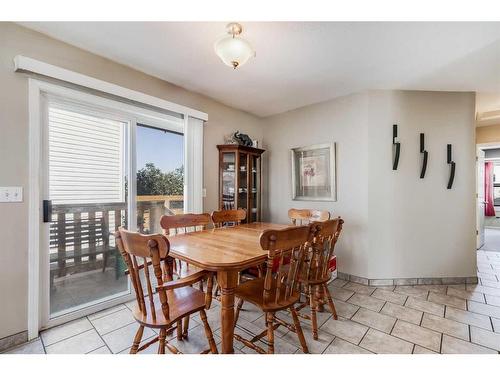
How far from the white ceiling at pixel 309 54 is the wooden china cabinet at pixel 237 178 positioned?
0.77 metres

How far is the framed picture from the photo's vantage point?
10.4ft

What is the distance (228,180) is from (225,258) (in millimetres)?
1945

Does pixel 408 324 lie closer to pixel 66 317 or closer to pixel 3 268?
pixel 66 317

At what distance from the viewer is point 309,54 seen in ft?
6.86

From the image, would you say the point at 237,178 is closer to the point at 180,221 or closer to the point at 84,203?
the point at 180,221

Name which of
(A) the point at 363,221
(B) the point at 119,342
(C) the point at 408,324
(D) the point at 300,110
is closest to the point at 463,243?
(A) the point at 363,221

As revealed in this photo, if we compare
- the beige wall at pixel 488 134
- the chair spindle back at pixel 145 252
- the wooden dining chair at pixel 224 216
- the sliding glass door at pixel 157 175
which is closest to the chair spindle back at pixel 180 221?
the wooden dining chair at pixel 224 216

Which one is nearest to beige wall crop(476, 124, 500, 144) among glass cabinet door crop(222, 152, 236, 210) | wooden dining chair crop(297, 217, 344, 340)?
wooden dining chair crop(297, 217, 344, 340)

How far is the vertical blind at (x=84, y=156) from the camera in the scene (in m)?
2.03

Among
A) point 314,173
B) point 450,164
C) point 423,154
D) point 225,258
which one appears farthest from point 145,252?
point 450,164

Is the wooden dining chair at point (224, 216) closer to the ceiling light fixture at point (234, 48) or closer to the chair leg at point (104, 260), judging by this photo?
the chair leg at point (104, 260)

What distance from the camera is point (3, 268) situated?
1.70 meters

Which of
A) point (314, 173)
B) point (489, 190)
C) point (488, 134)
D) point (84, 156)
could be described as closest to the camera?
point (84, 156)

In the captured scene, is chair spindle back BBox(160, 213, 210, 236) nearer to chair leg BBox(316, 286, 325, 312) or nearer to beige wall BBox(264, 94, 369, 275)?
chair leg BBox(316, 286, 325, 312)
